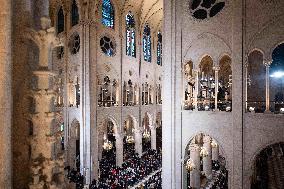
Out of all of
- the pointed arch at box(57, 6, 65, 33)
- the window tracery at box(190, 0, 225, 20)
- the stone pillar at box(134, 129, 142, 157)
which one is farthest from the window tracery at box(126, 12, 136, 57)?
the window tracery at box(190, 0, 225, 20)

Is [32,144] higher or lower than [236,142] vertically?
higher

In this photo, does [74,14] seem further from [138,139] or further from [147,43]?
[138,139]

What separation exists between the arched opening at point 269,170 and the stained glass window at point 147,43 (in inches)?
673

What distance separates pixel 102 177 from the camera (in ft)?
72.4

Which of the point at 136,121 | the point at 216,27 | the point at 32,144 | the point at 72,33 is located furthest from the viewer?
the point at 136,121

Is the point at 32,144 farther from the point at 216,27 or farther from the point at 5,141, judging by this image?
the point at 216,27

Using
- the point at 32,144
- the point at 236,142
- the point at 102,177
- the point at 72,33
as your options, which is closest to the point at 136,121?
the point at 102,177

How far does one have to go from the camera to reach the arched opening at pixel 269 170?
15577 millimetres

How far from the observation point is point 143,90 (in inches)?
1161

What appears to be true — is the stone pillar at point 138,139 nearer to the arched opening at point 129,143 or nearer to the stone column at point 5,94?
the arched opening at point 129,143

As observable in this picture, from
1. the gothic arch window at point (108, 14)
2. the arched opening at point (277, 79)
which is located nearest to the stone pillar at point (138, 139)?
the gothic arch window at point (108, 14)

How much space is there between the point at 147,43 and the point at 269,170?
64.4 ft

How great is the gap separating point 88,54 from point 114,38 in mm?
4130

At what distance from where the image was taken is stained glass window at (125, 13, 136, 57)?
26953mm
